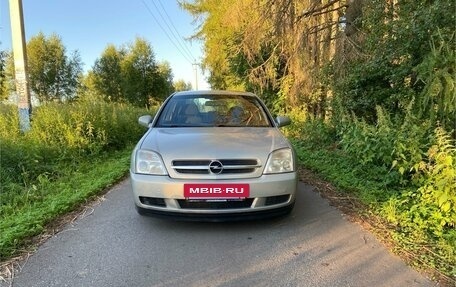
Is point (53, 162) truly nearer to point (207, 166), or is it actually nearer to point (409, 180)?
point (207, 166)

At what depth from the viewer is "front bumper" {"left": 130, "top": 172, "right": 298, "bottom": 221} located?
372cm

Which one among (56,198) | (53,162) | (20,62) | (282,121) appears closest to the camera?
(56,198)

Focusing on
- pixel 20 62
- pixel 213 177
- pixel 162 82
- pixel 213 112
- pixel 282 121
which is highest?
pixel 162 82

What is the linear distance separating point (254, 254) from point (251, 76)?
10.6 m

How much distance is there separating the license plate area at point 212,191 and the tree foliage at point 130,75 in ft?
97.7

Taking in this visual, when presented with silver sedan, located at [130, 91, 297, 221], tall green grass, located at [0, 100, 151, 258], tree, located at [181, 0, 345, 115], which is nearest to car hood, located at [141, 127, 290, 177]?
silver sedan, located at [130, 91, 297, 221]

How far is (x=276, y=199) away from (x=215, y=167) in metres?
0.73

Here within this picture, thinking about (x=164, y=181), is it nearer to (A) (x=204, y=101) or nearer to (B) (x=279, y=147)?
(B) (x=279, y=147)

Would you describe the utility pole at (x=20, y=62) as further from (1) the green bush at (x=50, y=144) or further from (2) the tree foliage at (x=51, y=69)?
(2) the tree foliage at (x=51, y=69)

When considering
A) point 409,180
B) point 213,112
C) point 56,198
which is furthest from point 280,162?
point 56,198

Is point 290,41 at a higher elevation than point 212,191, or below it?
higher

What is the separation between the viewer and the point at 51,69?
28.0 m

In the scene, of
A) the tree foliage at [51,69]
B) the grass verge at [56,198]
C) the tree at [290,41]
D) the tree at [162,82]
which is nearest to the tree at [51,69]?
the tree foliage at [51,69]

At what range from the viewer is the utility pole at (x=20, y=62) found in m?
8.41
